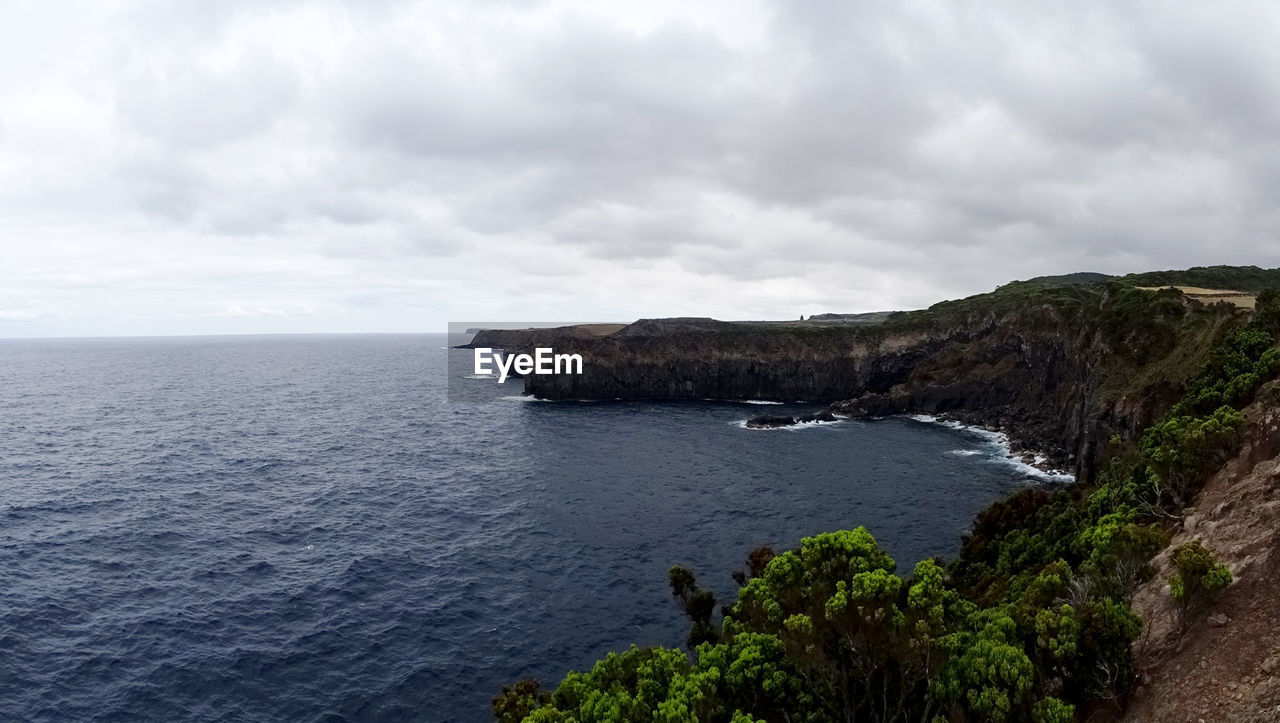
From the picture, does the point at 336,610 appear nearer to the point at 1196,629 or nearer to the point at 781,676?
the point at 781,676

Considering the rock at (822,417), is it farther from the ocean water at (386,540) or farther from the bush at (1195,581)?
the bush at (1195,581)

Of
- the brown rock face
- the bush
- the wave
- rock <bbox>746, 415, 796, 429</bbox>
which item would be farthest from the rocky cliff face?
the bush

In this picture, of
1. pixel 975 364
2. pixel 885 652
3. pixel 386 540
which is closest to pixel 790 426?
pixel 975 364

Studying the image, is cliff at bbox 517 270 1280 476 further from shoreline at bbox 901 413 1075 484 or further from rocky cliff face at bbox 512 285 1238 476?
shoreline at bbox 901 413 1075 484

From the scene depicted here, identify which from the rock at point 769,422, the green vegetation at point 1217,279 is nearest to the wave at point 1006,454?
the rock at point 769,422

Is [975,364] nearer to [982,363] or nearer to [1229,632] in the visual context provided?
[982,363]
